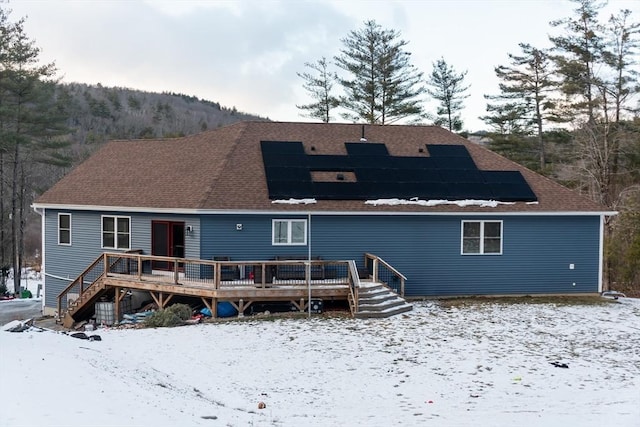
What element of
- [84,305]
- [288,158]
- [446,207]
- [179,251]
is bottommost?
[84,305]

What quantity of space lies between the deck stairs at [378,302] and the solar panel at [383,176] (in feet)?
10.9

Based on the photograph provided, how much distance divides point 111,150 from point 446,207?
1374cm

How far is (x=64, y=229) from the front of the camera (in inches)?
790

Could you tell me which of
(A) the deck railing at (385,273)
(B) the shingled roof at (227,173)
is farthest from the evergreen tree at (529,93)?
(A) the deck railing at (385,273)

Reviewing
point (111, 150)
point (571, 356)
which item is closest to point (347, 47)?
point (111, 150)

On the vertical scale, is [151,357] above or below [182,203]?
below

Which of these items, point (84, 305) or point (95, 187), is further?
point (95, 187)

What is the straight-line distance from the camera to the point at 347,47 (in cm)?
3647

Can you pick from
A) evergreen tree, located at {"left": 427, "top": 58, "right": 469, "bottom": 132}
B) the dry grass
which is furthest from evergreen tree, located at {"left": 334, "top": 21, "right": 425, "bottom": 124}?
the dry grass

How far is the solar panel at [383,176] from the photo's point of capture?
18.1m

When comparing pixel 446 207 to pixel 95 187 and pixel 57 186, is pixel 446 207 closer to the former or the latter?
pixel 95 187

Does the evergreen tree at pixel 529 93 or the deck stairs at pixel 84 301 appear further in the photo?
the evergreen tree at pixel 529 93

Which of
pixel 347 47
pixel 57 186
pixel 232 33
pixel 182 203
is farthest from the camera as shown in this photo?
pixel 347 47

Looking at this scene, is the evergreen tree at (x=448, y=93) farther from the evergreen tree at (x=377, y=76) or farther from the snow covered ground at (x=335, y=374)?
the snow covered ground at (x=335, y=374)
